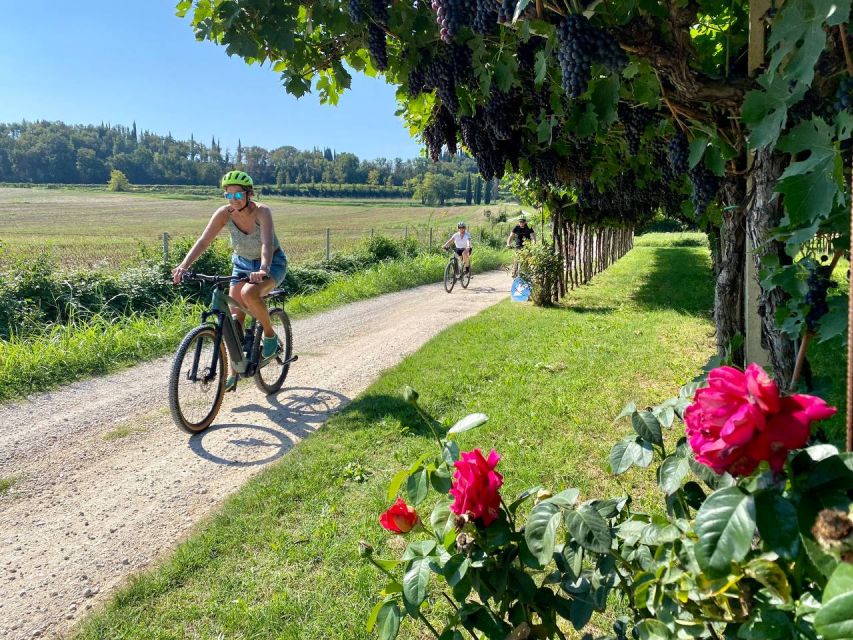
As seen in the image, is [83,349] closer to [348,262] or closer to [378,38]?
[378,38]

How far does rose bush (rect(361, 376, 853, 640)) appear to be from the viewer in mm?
870

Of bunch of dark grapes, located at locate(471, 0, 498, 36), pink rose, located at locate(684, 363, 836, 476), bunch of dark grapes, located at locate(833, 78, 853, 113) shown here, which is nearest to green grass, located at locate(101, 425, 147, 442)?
bunch of dark grapes, located at locate(471, 0, 498, 36)

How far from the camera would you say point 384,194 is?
334 feet

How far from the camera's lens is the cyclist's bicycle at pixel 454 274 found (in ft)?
47.0

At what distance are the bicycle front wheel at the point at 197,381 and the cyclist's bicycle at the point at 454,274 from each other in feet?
30.9

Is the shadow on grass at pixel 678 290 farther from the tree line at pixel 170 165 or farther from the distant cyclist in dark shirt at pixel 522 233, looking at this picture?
the tree line at pixel 170 165

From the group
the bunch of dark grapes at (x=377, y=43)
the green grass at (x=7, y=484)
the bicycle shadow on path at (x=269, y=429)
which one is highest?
the bunch of dark grapes at (x=377, y=43)

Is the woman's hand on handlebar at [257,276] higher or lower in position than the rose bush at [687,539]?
higher

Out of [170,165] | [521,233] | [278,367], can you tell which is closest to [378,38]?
[278,367]

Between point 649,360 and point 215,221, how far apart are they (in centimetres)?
513

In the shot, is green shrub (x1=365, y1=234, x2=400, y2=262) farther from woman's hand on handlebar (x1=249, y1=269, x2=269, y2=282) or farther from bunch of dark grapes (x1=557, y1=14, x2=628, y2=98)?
bunch of dark grapes (x1=557, y1=14, x2=628, y2=98)

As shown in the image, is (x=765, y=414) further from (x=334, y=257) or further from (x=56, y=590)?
(x=334, y=257)

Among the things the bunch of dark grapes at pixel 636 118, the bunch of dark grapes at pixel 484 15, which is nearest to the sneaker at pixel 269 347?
the bunch of dark grapes at pixel 636 118

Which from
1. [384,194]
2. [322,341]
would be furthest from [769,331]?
[384,194]
